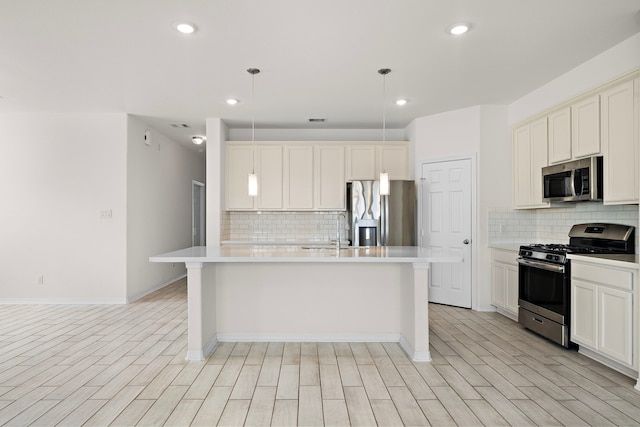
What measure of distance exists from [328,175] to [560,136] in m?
3.08

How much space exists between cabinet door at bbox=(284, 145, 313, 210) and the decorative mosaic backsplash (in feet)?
1.14

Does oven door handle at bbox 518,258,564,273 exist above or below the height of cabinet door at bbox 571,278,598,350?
above

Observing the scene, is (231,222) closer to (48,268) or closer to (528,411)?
(48,268)

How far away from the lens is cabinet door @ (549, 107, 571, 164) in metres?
3.94

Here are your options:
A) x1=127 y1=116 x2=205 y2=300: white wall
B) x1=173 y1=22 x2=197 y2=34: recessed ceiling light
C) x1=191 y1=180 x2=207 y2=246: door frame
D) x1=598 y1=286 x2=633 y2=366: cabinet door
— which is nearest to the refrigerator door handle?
x1=598 y1=286 x2=633 y2=366: cabinet door

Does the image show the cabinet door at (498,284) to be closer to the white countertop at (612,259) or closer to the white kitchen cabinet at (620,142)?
the white countertop at (612,259)

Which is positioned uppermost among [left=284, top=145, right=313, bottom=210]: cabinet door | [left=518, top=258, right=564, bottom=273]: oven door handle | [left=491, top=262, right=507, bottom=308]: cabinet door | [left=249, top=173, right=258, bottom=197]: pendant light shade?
[left=284, top=145, right=313, bottom=210]: cabinet door

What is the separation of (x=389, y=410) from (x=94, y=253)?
4.60m

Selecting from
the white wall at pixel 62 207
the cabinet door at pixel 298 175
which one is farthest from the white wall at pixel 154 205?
the cabinet door at pixel 298 175

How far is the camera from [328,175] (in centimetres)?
614

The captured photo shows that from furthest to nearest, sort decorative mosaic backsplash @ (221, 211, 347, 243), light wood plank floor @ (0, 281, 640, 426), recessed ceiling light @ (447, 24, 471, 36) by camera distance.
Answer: decorative mosaic backsplash @ (221, 211, 347, 243) < recessed ceiling light @ (447, 24, 471, 36) < light wood plank floor @ (0, 281, 640, 426)

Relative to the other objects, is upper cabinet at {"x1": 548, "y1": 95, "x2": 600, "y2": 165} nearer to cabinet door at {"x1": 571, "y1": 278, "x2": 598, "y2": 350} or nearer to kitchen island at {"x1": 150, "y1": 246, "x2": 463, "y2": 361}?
cabinet door at {"x1": 571, "y1": 278, "x2": 598, "y2": 350}

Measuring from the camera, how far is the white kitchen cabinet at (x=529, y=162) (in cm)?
441

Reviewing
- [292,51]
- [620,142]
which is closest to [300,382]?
[292,51]
